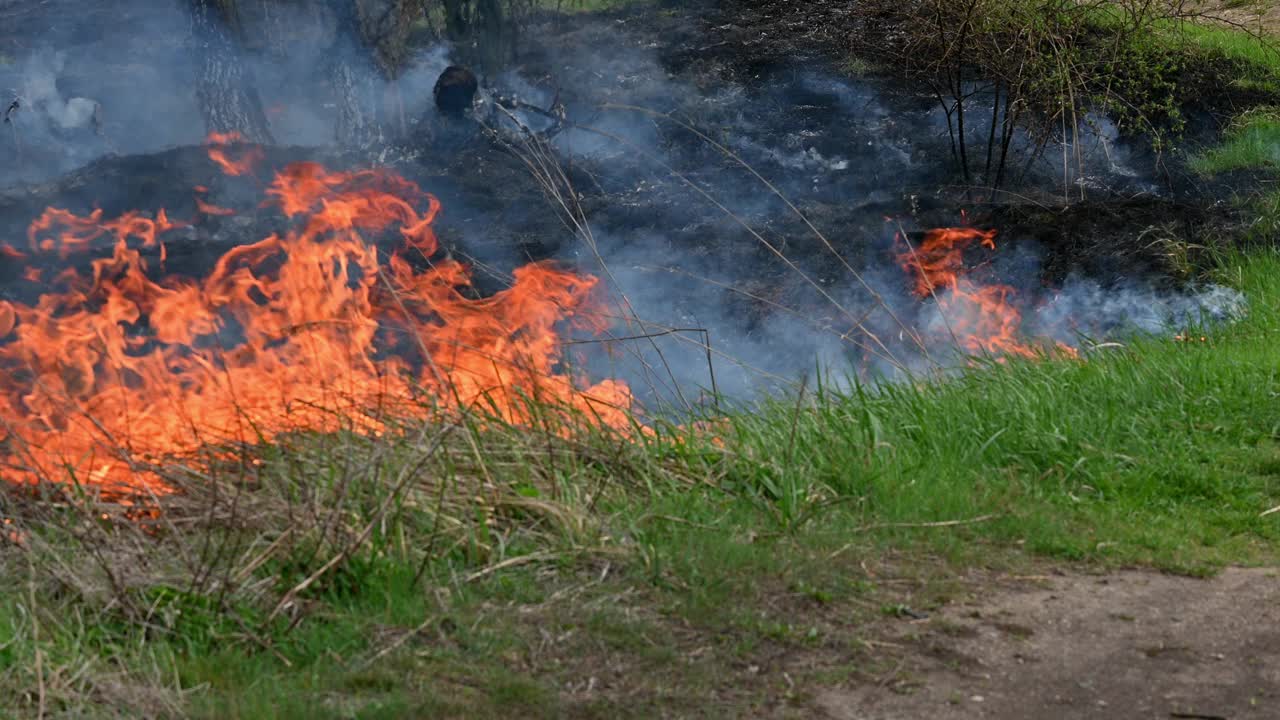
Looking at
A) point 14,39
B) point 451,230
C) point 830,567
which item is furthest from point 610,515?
point 14,39

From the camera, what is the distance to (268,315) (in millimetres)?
8773

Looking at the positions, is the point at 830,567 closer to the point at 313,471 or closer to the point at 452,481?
the point at 452,481

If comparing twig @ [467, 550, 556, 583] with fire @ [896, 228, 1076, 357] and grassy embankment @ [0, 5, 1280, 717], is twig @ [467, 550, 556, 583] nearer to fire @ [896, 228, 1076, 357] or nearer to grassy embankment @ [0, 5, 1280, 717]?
grassy embankment @ [0, 5, 1280, 717]

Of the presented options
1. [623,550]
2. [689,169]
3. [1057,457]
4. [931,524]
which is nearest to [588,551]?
[623,550]

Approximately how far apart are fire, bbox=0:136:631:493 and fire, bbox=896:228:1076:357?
7.72 feet

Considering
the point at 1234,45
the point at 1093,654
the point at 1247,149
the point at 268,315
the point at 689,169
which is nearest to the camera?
the point at 1093,654

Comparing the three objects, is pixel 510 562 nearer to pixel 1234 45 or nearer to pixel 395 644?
pixel 395 644

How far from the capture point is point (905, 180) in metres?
11.4

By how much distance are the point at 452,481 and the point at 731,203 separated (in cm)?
711

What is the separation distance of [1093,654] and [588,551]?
4.97ft

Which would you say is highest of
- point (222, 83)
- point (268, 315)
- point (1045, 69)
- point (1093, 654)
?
point (1045, 69)

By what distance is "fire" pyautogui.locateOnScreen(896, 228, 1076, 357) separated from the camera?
903 centimetres

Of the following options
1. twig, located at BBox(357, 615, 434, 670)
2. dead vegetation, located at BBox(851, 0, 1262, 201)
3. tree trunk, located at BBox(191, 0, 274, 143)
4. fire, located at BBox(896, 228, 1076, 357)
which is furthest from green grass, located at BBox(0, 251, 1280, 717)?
tree trunk, located at BBox(191, 0, 274, 143)

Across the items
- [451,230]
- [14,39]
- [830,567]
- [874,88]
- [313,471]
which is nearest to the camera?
[830,567]
